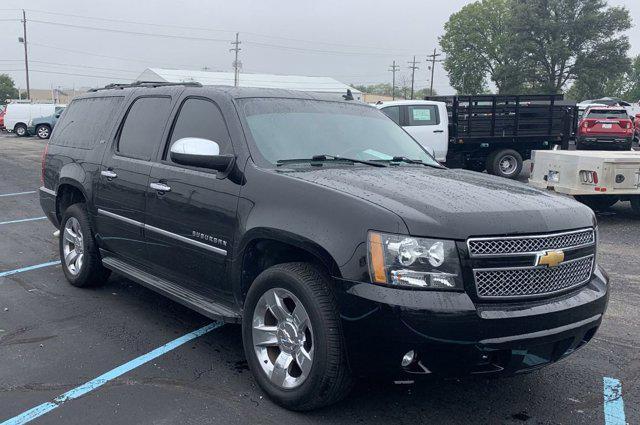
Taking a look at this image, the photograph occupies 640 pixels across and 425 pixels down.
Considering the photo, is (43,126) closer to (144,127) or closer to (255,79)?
(144,127)

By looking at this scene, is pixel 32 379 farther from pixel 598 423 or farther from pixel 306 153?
pixel 598 423

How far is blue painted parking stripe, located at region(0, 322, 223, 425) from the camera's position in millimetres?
3498

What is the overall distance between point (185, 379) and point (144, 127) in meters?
2.21

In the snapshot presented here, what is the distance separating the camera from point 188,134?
183 inches

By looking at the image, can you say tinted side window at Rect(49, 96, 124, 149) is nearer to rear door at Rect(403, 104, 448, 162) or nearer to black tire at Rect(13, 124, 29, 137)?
rear door at Rect(403, 104, 448, 162)

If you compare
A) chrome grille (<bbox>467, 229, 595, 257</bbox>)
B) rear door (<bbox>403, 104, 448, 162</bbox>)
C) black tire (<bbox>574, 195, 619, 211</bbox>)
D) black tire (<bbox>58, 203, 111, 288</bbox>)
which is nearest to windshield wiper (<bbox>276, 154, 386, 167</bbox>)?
chrome grille (<bbox>467, 229, 595, 257</bbox>)

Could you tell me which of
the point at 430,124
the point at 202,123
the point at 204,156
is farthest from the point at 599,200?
A: the point at 204,156

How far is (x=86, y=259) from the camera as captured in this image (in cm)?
578

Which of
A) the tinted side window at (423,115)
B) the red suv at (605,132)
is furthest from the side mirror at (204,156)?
the red suv at (605,132)

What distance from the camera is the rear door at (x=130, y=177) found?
4891 mm

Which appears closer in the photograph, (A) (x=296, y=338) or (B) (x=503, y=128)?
(A) (x=296, y=338)

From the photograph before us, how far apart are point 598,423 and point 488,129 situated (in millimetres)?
12938

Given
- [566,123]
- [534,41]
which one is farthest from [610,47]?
[566,123]

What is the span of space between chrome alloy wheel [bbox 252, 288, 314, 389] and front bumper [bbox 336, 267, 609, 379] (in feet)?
1.17
